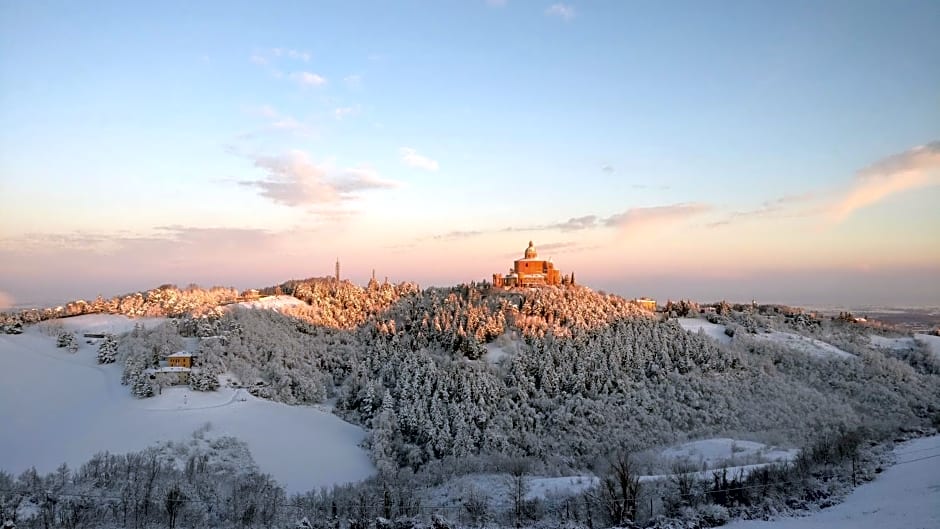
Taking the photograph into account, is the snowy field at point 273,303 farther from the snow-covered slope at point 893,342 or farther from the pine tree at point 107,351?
the snow-covered slope at point 893,342

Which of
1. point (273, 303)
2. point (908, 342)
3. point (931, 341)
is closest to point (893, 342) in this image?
point (908, 342)

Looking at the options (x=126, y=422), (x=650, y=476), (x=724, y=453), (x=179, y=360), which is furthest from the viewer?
(x=179, y=360)

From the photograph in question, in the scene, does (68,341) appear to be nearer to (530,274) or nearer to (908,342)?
(530,274)

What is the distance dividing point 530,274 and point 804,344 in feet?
139

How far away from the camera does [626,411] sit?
60750 mm

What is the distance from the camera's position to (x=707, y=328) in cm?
8906

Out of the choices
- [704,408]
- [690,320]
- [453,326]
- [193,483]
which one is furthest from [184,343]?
[690,320]

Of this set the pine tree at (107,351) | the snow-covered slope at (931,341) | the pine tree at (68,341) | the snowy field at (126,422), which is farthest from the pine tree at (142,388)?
the snow-covered slope at (931,341)

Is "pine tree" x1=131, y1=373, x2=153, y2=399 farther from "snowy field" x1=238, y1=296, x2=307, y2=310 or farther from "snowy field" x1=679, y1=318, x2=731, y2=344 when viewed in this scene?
"snowy field" x1=679, y1=318, x2=731, y2=344

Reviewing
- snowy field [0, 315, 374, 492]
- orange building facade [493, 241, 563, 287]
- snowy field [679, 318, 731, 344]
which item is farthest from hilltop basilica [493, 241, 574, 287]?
snowy field [0, 315, 374, 492]

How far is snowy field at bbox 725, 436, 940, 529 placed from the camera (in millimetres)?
16883

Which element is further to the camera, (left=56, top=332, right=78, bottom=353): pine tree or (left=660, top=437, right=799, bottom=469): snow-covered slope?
(left=56, top=332, right=78, bottom=353): pine tree

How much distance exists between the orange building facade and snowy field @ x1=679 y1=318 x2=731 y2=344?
70.9 feet

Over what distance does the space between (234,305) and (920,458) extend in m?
76.4
